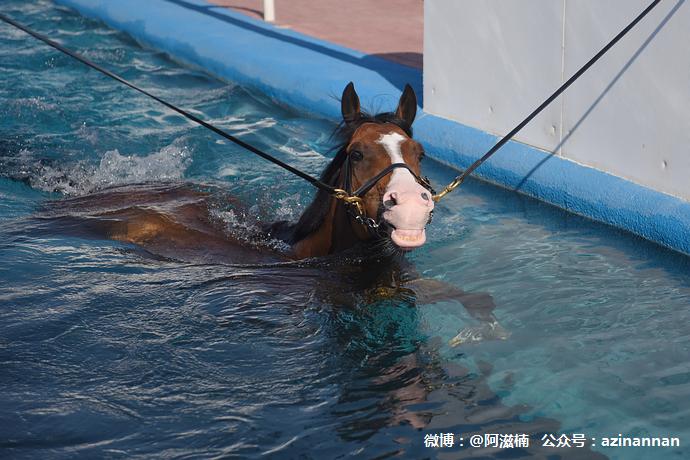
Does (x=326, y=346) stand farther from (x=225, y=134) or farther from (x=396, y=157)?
(x=225, y=134)

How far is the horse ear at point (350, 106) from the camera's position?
14.1 feet

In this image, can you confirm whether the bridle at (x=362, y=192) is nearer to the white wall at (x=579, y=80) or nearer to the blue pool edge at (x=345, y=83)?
the blue pool edge at (x=345, y=83)

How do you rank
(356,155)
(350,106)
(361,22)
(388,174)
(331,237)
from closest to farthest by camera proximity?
1. (388,174)
2. (356,155)
3. (350,106)
4. (331,237)
5. (361,22)

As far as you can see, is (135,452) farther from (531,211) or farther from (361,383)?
(531,211)

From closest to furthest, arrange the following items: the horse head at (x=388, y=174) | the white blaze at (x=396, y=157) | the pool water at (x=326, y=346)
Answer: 1. the pool water at (x=326, y=346)
2. the horse head at (x=388, y=174)
3. the white blaze at (x=396, y=157)

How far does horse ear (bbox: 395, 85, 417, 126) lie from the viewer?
4.38 meters

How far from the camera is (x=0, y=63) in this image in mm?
9305

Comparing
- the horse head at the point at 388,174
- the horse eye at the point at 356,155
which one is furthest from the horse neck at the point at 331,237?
the horse eye at the point at 356,155

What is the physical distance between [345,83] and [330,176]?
3.73 m

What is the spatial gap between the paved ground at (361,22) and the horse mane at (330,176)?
14.0 feet

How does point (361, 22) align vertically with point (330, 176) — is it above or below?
above

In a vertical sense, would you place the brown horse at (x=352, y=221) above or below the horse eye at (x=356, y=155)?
below

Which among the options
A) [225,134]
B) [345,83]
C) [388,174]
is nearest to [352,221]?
[388,174]

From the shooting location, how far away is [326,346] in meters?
4.02
